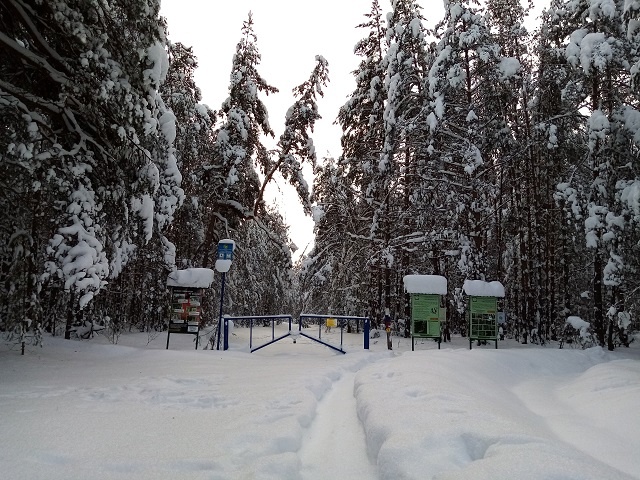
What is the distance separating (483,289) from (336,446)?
1083cm

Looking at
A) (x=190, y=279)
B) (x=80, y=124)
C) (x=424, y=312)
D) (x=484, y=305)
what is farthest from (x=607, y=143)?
(x=80, y=124)

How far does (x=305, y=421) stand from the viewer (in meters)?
5.23

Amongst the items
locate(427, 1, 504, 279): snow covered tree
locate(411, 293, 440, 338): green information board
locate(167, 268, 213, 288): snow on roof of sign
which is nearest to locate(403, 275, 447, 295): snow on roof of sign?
locate(411, 293, 440, 338): green information board

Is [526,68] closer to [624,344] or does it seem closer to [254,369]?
[624,344]

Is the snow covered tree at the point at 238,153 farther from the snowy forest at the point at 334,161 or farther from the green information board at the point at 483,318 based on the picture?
the green information board at the point at 483,318

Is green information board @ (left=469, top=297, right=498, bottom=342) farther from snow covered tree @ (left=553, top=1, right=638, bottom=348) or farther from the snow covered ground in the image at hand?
the snow covered ground

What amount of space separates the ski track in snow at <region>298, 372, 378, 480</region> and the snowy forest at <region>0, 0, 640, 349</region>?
514cm

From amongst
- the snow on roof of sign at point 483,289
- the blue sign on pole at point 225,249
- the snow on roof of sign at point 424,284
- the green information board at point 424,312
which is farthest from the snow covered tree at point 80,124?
the snow on roof of sign at point 483,289

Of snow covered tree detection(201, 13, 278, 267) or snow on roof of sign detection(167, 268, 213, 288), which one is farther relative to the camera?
snow covered tree detection(201, 13, 278, 267)

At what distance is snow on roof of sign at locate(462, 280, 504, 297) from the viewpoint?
558 inches

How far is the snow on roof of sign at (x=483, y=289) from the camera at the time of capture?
14.2m

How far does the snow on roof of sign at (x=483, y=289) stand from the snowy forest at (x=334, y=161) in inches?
59.8

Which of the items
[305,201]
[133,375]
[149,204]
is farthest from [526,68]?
[133,375]

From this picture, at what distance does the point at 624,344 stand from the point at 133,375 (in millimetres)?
17086
